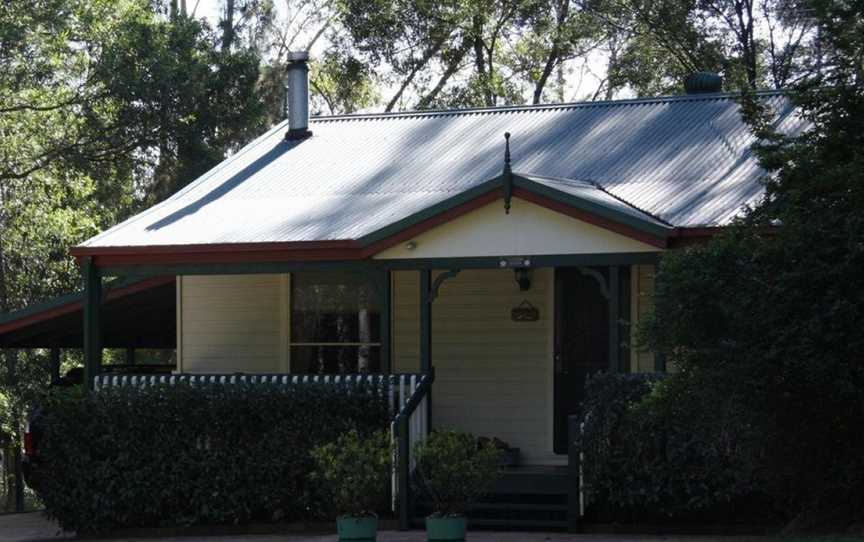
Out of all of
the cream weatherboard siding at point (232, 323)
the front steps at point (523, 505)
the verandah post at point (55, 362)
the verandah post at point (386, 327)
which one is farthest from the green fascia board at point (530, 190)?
the verandah post at point (55, 362)

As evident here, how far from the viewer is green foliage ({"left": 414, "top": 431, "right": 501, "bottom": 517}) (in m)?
12.4

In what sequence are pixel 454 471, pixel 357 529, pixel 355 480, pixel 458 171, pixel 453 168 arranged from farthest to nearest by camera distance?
pixel 453 168 → pixel 458 171 → pixel 355 480 → pixel 357 529 → pixel 454 471

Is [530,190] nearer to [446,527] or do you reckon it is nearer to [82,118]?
[446,527]

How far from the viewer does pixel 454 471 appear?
1239cm

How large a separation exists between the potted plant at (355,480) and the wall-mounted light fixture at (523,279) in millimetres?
3592

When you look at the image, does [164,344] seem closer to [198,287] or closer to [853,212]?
[198,287]

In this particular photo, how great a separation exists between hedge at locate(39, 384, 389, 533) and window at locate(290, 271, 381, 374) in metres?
3.01

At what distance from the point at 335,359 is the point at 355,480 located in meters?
5.04

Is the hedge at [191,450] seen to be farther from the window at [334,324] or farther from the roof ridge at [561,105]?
the roof ridge at [561,105]

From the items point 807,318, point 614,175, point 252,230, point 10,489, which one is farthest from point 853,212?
point 10,489

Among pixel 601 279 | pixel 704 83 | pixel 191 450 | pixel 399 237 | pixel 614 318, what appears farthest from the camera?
pixel 704 83

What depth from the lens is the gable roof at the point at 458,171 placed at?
15.5 metres

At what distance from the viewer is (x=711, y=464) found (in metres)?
13.0

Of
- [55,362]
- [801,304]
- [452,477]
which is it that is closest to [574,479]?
[452,477]
